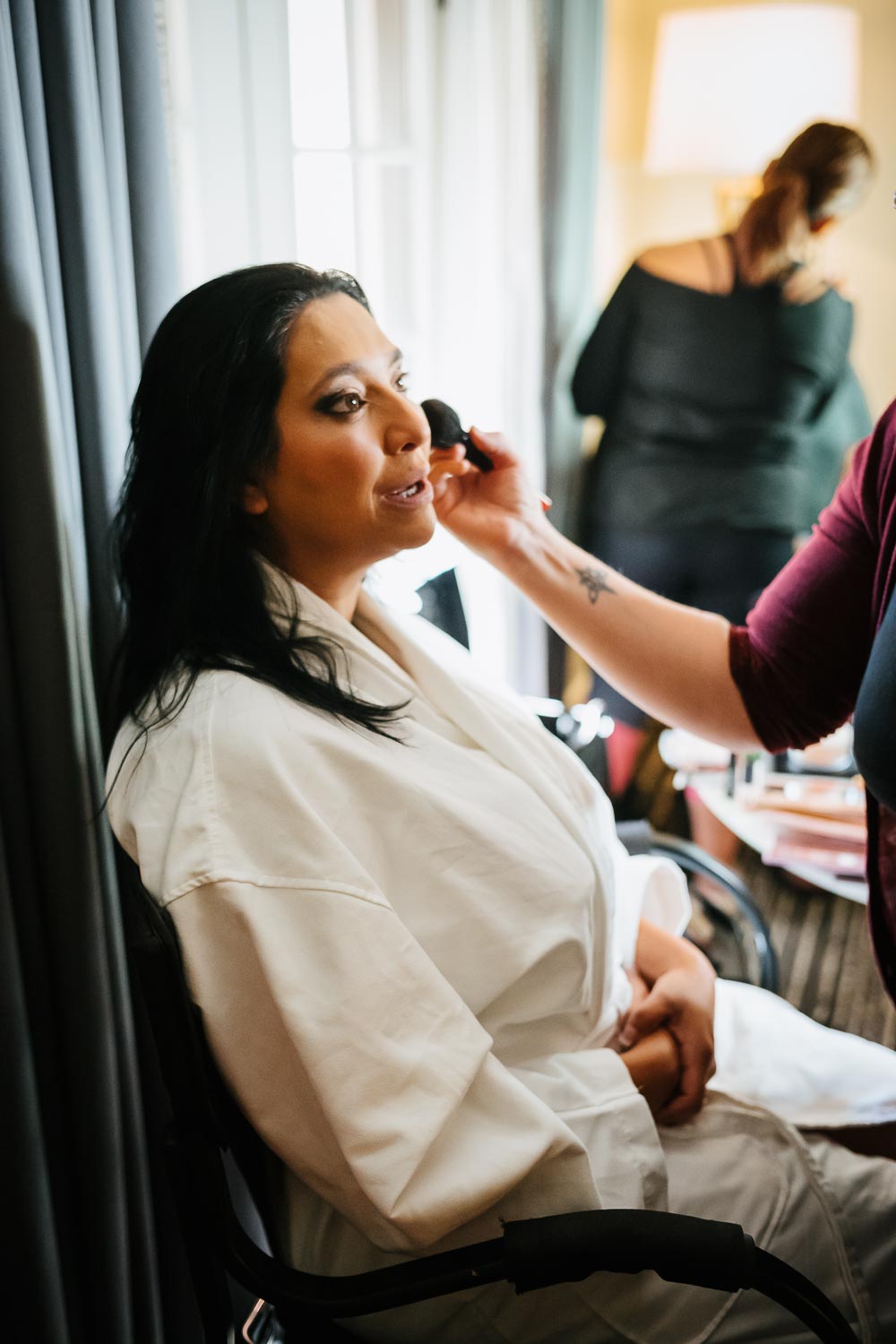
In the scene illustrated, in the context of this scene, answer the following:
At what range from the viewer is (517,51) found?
2.38 m

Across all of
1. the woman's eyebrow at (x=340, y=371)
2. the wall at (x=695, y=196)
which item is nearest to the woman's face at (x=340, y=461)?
the woman's eyebrow at (x=340, y=371)

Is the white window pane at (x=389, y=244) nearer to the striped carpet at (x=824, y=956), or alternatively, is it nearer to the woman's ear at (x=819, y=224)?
the woman's ear at (x=819, y=224)

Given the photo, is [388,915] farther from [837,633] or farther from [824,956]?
[824,956]

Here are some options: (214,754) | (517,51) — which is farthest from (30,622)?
(517,51)

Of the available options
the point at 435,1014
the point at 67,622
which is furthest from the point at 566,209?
the point at 435,1014

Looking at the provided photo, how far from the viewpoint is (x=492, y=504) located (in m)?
1.32

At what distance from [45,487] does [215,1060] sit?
1.85 ft

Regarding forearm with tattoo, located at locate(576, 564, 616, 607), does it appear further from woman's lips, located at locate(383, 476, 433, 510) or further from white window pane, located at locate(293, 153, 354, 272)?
white window pane, located at locate(293, 153, 354, 272)

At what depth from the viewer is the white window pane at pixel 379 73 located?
207 cm

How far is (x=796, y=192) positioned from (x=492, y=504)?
1.84 m

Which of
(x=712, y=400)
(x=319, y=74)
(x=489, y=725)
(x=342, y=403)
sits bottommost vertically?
(x=489, y=725)

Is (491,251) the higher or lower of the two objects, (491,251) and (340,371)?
the higher

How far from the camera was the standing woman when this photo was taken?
259 cm

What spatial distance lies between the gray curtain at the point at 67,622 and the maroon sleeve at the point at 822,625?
2.69 feet
